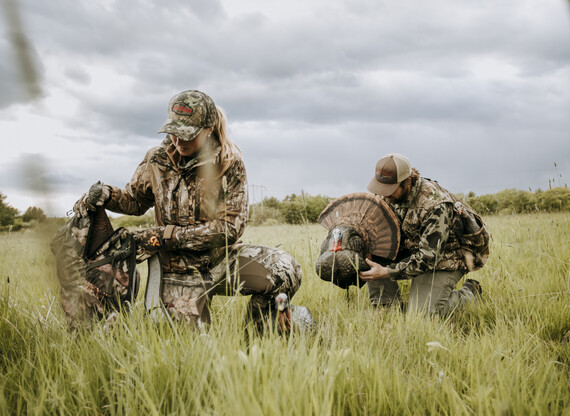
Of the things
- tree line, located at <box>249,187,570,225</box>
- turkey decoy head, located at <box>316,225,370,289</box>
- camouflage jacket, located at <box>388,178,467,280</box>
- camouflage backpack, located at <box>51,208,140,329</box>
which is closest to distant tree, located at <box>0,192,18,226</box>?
camouflage backpack, located at <box>51,208,140,329</box>

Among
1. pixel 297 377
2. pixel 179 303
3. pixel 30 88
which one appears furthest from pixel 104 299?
pixel 30 88

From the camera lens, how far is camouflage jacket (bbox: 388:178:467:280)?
3811 mm

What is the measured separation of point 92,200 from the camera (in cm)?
304

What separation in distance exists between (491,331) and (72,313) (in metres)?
3.07

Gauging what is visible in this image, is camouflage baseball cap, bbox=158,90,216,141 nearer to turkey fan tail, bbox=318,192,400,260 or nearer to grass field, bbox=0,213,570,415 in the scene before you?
grass field, bbox=0,213,570,415

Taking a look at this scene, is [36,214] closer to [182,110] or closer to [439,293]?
[182,110]

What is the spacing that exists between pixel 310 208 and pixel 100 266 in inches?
761

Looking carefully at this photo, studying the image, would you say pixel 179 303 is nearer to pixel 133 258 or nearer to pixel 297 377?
pixel 133 258

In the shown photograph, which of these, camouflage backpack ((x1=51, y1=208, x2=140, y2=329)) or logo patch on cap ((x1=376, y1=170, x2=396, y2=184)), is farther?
logo patch on cap ((x1=376, y1=170, x2=396, y2=184))

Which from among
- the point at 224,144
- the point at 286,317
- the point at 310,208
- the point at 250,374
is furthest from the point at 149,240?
the point at 310,208

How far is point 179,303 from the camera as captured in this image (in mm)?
3377

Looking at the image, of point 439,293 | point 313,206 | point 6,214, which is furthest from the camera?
point 313,206

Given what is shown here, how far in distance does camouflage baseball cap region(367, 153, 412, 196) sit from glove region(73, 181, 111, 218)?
2312 mm

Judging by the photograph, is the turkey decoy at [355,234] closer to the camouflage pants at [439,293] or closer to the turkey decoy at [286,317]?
the camouflage pants at [439,293]
